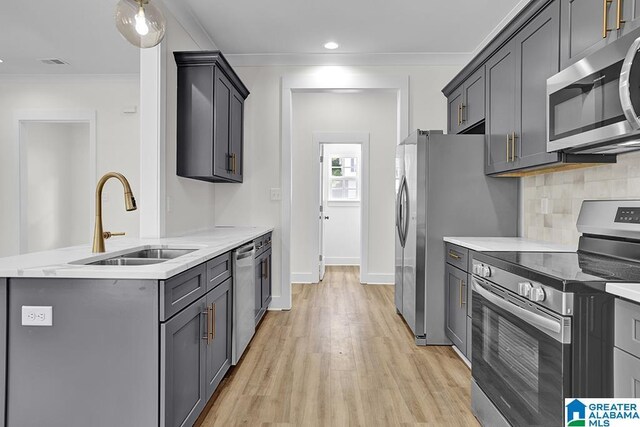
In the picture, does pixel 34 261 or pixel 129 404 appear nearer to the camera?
pixel 129 404

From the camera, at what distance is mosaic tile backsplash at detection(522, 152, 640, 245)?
2039mm

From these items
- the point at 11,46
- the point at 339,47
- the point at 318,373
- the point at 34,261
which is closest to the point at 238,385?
the point at 318,373

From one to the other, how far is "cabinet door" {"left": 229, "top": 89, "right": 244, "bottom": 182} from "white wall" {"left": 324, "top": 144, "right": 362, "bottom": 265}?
327cm

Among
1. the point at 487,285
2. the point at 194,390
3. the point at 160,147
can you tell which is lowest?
the point at 194,390

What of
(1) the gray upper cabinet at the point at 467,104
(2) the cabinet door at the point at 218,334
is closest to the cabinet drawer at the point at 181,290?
(2) the cabinet door at the point at 218,334

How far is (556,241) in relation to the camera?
2631mm

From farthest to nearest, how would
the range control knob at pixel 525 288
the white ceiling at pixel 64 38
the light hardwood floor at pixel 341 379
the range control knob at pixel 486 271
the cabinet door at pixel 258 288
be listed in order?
the cabinet door at pixel 258 288
the white ceiling at pixel 64 38
the light hardwood floor at pixel 341 379
the range control knob at pixel 486 271
the range control knob at pixel 525 288

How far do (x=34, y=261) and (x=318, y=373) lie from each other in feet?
5.88

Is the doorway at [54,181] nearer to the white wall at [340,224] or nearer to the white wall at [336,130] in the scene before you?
the white wall at [336,130]

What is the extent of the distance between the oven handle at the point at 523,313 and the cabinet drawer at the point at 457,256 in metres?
0.69

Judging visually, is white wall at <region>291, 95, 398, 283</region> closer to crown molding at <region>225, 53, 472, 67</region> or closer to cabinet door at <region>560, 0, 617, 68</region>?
crown molding at <region>225, 53, 472, 67</region>

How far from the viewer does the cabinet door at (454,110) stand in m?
3.70

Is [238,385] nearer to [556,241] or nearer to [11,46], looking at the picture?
[556,241]

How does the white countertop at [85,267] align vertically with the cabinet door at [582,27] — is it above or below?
below
